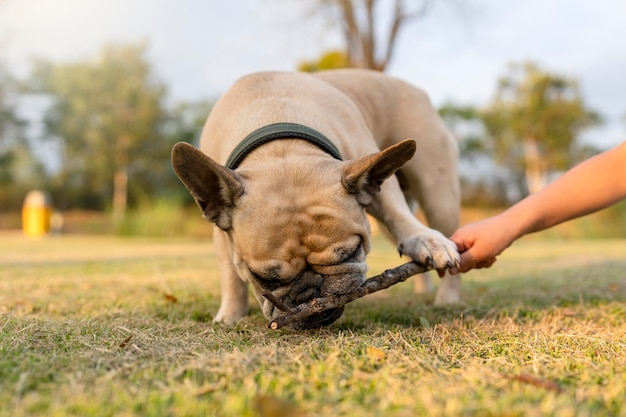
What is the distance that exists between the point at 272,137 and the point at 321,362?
1.24 metres

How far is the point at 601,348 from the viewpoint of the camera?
1.84 meters

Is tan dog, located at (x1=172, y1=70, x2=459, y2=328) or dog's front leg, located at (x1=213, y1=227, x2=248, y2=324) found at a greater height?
tan dog, located at (x1=172, y1=70, x2=459, y2=328)

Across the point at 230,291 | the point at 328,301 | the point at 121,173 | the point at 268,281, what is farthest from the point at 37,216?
the point at 328,301

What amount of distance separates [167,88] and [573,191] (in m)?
26.7

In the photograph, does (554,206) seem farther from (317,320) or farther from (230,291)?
(230,291)

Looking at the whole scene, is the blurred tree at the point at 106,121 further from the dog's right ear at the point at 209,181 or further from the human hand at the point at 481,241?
the human hand at the point at 481,241

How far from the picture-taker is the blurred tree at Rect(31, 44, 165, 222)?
2552 centimetres

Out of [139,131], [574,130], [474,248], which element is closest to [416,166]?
[474,248]

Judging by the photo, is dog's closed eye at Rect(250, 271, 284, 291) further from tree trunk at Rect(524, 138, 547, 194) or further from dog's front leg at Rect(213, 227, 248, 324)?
tree trunk at Rect(524, 138, 547, 194)

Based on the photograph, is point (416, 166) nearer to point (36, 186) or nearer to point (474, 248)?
point (474, 248)

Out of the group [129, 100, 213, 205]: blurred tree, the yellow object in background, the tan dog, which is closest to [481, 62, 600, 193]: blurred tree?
[129, 100, 213, 205]: blurred tree

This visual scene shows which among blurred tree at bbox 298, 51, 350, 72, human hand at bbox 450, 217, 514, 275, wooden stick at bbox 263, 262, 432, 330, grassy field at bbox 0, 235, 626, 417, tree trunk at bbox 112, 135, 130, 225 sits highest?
blurred tree at bbox 298, 51, 350, 72

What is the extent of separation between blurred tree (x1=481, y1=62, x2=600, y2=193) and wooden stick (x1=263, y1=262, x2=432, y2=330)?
24.7 m

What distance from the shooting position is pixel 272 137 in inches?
98.5
